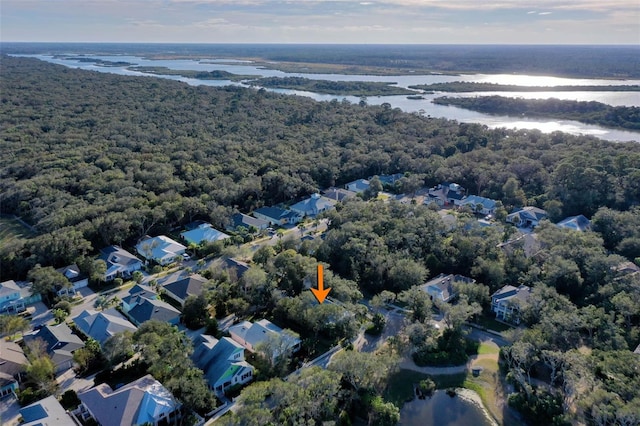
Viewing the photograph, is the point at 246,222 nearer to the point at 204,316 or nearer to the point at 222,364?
the point at 204,316

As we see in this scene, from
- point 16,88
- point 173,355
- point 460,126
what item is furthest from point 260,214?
point 16,88

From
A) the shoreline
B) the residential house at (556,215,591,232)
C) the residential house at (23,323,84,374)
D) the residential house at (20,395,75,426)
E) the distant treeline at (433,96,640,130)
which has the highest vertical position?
the distant treeline at (433,96,640,130)

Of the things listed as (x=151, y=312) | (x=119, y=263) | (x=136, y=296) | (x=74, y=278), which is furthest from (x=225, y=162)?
(x=151, y=312)

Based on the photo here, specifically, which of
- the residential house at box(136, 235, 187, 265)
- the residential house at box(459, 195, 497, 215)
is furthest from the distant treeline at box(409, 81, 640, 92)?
the residential house at box(136, 235, 187, 265)

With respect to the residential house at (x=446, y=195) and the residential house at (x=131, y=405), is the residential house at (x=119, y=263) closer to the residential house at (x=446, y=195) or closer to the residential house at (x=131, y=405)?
the residential house at (x=131, y=405)

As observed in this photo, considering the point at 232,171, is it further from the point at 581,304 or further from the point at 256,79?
the point at 256,79

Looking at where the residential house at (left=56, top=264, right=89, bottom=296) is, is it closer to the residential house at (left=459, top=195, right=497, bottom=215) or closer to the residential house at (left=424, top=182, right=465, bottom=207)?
the residential house at (left=424, top=182, right=465, bottom=207)
